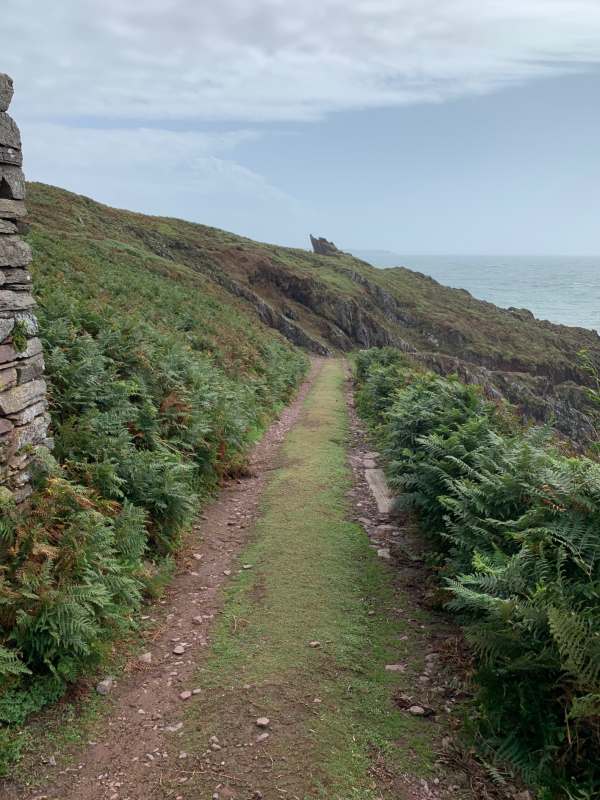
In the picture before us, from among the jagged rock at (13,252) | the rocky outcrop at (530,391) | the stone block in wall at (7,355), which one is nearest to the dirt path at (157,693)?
the stone block in wall at (7,355)

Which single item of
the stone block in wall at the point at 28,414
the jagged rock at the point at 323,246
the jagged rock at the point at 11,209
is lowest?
the stone block in wall at the point at 28,414

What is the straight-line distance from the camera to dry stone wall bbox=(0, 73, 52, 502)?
17.7 feet

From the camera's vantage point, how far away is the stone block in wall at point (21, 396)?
546 cm

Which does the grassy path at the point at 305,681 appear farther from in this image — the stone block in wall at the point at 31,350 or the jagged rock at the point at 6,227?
the jagged rock at the point at 6,227

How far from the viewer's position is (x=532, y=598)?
4.17 metres

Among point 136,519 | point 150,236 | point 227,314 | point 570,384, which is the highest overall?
point 150,236

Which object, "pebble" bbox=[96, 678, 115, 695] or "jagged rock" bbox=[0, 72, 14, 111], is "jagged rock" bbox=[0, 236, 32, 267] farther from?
"pebble" bbox=[96, 678, 115, 695]

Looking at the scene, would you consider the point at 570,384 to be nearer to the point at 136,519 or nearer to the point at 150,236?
the point at 150,236

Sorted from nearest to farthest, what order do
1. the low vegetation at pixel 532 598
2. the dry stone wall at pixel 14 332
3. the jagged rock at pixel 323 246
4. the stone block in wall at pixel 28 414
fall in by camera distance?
the low vegetation at pixel 532 598
the dry stone wall at pixel 14 332
the stone block in wall at pixel 28 414
the jagged rock at pixel 323 246

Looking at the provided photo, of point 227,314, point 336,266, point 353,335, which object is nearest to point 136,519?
point 227,314

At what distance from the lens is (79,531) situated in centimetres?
539

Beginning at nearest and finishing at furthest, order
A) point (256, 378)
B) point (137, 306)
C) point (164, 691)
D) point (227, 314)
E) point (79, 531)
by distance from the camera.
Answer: point (164, 691), point (79, 531), point (137, 306), point (256, 378), point (227, 314)

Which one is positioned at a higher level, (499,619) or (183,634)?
(499,619)

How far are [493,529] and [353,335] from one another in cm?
5124
